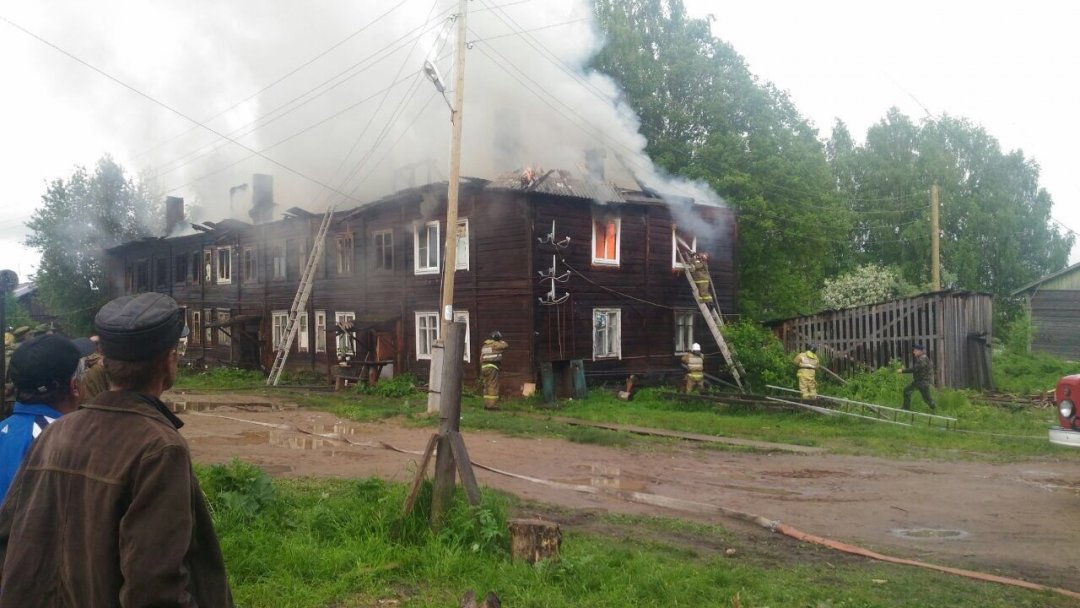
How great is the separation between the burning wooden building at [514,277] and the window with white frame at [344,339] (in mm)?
62

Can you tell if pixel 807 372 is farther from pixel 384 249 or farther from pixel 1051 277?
pixel 1051 277

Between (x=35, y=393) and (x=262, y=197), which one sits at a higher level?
(x=262, y=197)

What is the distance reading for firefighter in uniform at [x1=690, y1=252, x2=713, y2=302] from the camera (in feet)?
74.8

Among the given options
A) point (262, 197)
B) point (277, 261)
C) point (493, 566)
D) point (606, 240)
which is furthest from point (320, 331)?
point (493, 566)

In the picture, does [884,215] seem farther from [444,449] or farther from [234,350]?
[444,449]

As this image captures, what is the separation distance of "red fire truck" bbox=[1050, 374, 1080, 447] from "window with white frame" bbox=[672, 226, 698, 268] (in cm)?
1448

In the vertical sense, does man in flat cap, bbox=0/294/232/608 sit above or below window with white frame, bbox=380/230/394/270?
below

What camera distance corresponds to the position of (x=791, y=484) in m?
10.1

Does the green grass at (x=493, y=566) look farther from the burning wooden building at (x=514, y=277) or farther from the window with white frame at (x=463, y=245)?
the window with white frame at (x=463, y=245)

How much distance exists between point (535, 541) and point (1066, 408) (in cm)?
659

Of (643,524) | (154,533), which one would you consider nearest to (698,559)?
(643,524)

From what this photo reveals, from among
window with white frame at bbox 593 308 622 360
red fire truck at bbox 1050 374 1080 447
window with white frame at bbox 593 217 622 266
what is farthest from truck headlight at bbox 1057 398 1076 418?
window with white frame at bbox 593 217 622 266

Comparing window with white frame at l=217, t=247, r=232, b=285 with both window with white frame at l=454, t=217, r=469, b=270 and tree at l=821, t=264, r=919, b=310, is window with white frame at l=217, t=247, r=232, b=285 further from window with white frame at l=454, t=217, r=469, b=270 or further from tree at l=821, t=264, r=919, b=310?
tree at l=821, t=264, r=919, b=310

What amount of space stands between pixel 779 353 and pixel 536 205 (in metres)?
7.54
